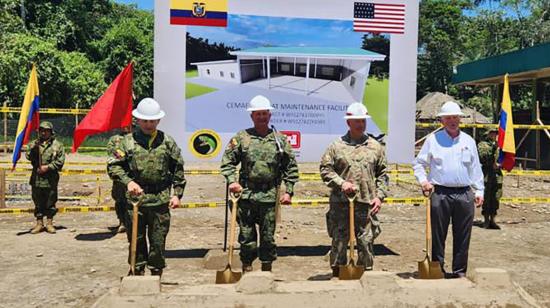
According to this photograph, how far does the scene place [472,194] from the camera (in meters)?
5.14

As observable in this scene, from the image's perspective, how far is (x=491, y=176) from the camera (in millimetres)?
9000

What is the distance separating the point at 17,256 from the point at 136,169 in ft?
9.91

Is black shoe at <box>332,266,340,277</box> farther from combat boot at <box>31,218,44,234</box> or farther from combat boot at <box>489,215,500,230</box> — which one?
combat boot at <box>31,218,44,234</box>

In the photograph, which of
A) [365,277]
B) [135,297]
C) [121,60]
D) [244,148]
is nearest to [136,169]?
[244,148]

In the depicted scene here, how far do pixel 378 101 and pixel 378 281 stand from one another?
603 centimetres

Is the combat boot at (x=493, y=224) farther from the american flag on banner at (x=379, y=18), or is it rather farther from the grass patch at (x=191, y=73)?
the grass patch at (x=191, y=73)

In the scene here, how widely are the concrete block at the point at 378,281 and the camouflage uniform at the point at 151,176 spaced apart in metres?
2.02

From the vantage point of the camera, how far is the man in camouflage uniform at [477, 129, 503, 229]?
8.91 meters

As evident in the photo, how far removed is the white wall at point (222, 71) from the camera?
29.8 ft

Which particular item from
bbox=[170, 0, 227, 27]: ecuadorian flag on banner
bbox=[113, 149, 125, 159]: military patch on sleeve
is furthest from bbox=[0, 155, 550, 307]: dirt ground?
bbox=[170, 0, 227, 27]: ecuadorian flag on banner

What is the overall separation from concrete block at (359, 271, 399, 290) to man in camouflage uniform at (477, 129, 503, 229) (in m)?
5.48

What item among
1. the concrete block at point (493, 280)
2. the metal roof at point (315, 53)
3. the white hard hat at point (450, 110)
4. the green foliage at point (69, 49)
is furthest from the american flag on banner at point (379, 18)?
the green foliage at point (69, 49)

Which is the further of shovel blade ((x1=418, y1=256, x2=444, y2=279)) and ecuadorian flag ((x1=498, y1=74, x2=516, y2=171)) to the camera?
ecuadorian flag ((x1=498, y1=74, x2=516, y2=171))

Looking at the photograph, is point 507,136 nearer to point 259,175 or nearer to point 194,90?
point 259,175
